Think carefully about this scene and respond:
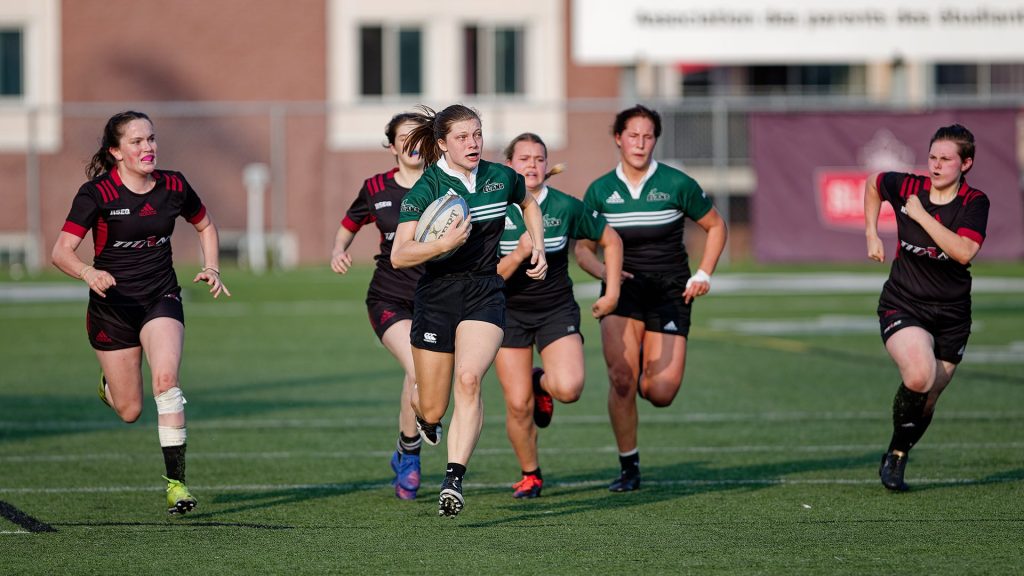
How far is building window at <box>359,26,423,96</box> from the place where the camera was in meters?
32.1

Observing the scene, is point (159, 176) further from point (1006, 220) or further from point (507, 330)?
point (1006, 220)

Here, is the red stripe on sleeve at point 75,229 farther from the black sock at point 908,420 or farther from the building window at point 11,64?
the building window at point 11,64

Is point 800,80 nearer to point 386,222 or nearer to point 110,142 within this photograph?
point 386,222

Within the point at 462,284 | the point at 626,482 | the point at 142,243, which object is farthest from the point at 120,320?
the point at 626,482

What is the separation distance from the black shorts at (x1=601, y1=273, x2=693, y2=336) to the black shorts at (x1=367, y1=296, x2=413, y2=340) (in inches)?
50.4

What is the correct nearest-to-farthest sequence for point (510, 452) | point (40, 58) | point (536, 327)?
1. point (536, 327)
2. point (510, 452)
3. point (40, 58)

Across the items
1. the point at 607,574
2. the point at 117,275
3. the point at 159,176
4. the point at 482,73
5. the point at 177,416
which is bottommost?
the point at 607,574

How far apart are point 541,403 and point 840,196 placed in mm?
18716

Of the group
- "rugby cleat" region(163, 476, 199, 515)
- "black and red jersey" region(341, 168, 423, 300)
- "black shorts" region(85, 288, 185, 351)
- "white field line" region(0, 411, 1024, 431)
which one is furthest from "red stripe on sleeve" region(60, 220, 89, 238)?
"white field line" region(0, 411, 1024, 431)

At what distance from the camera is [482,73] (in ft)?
105

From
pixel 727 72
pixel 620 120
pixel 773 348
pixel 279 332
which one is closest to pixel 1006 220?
pixel 727 72

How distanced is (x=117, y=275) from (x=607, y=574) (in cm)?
352

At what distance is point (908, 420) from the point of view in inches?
334

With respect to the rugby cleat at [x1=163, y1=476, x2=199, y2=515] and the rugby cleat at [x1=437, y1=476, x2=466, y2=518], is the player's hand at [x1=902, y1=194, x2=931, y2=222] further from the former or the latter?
the rugby cleat at [x1=163, y1=476, x2=199, y2=515]
